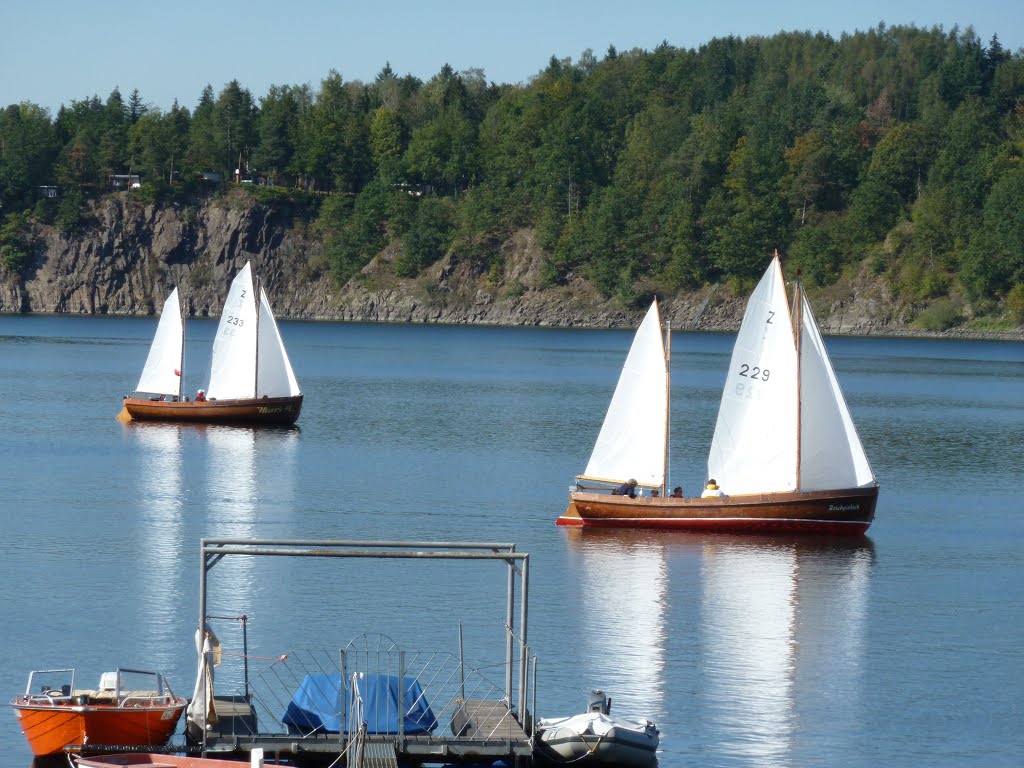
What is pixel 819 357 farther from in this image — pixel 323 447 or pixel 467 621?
→ pixel 323 447

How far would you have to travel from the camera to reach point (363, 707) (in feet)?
78.8

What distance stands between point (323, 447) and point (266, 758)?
1838 inches

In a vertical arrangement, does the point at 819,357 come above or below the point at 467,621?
above

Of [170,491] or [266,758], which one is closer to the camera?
[266,758]

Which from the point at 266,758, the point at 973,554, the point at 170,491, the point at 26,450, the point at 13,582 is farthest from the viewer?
the point at 26,450

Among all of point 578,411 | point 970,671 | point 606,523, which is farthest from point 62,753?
point 578,411

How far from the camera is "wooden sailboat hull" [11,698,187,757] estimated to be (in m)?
23.9

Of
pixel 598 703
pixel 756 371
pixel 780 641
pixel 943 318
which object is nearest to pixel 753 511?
pixel 756 371

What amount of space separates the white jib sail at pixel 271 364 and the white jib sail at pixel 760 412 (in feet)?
106

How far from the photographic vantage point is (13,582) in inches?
1503

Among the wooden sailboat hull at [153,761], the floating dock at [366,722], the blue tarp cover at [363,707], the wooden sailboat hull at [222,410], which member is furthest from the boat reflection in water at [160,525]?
the wooden sailboat hull at [153,761]

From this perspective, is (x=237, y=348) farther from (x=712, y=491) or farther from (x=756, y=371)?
(x=756, y=371)

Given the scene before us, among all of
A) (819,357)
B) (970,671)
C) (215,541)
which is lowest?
(970,671)

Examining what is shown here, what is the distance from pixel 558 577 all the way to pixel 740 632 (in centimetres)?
712
